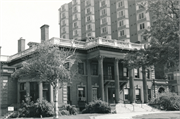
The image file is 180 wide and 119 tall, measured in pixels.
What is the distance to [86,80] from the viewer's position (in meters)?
42.0

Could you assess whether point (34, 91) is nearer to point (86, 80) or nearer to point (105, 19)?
point (86, 80)

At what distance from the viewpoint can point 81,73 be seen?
4156 centimetres

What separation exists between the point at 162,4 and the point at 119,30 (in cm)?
4565

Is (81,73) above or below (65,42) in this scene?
below

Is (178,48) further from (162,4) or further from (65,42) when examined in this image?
(65,42)

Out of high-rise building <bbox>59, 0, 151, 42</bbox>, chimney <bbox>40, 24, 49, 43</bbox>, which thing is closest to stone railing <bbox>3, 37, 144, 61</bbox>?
chimney <bbox>40, 24, 49, 43</bbox>

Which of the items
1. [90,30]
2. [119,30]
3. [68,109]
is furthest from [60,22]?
[68,109]

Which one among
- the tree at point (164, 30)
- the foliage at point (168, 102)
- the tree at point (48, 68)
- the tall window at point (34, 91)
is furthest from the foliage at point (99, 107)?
the tree at point (164, 30)

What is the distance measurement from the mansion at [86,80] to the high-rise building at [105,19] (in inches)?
882

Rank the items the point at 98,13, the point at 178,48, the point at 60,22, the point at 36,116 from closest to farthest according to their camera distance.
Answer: the point at 178,48 < the point at 36,116 < the point at 98,13 < the point at 60,22

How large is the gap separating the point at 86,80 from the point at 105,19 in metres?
33.5

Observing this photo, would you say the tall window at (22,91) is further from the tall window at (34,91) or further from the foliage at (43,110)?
the foliage at (43,110)

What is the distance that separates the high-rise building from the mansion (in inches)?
882

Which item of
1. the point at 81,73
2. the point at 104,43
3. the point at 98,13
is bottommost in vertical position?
the point at 81,73
